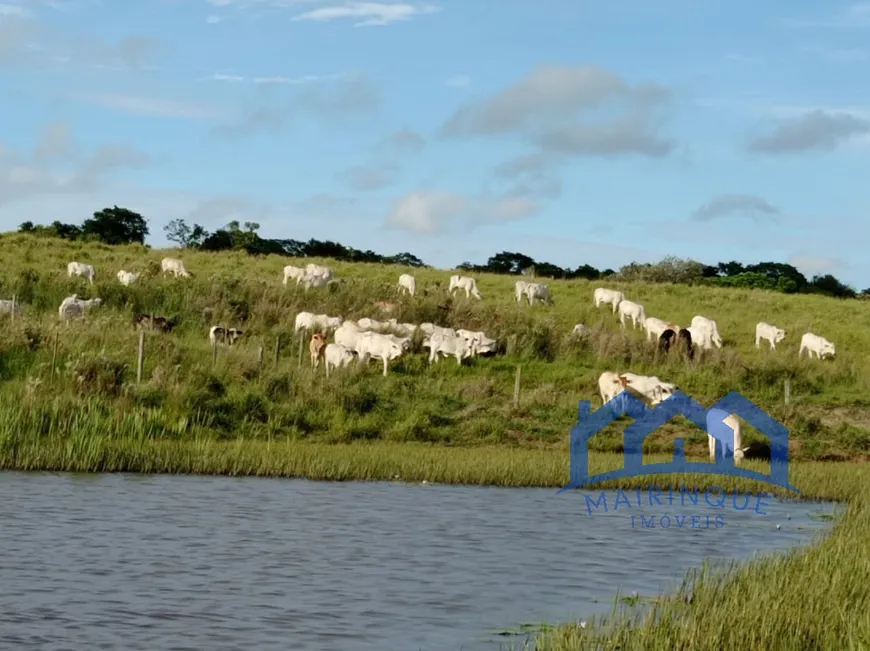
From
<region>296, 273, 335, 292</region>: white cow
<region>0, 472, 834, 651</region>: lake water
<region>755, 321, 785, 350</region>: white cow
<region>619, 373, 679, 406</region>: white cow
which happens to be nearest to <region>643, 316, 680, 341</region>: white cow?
<region>755, 321, 785, 350</region>: white cow

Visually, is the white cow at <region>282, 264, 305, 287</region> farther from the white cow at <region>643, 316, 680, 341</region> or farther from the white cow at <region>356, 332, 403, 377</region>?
the white cow at <region>356, 332, 403, 377</region>

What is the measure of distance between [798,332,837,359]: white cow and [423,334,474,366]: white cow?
11.6 m

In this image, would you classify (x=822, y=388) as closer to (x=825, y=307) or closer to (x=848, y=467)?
(x=848, y=467)

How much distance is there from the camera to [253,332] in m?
37.8

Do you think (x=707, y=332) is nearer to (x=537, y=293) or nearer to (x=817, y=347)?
(x=817, y=347)

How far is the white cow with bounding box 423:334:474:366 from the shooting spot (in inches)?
1380

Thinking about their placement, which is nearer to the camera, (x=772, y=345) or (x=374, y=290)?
(x=772, y=345)

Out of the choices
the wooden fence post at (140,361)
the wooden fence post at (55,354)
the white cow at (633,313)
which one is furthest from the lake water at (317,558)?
the white cow at (633,313)

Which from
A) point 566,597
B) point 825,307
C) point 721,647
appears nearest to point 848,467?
point 566,597

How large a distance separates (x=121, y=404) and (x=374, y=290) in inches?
745

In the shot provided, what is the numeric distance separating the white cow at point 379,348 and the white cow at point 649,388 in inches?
236

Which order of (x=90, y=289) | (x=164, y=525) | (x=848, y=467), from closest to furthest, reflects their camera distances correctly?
(x=164, y=525), (x=848, y=467), (x=90, y=289)

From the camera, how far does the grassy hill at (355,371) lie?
90.5ft

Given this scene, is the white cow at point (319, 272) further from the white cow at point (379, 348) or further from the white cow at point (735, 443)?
the white cow at point (735, 443)
